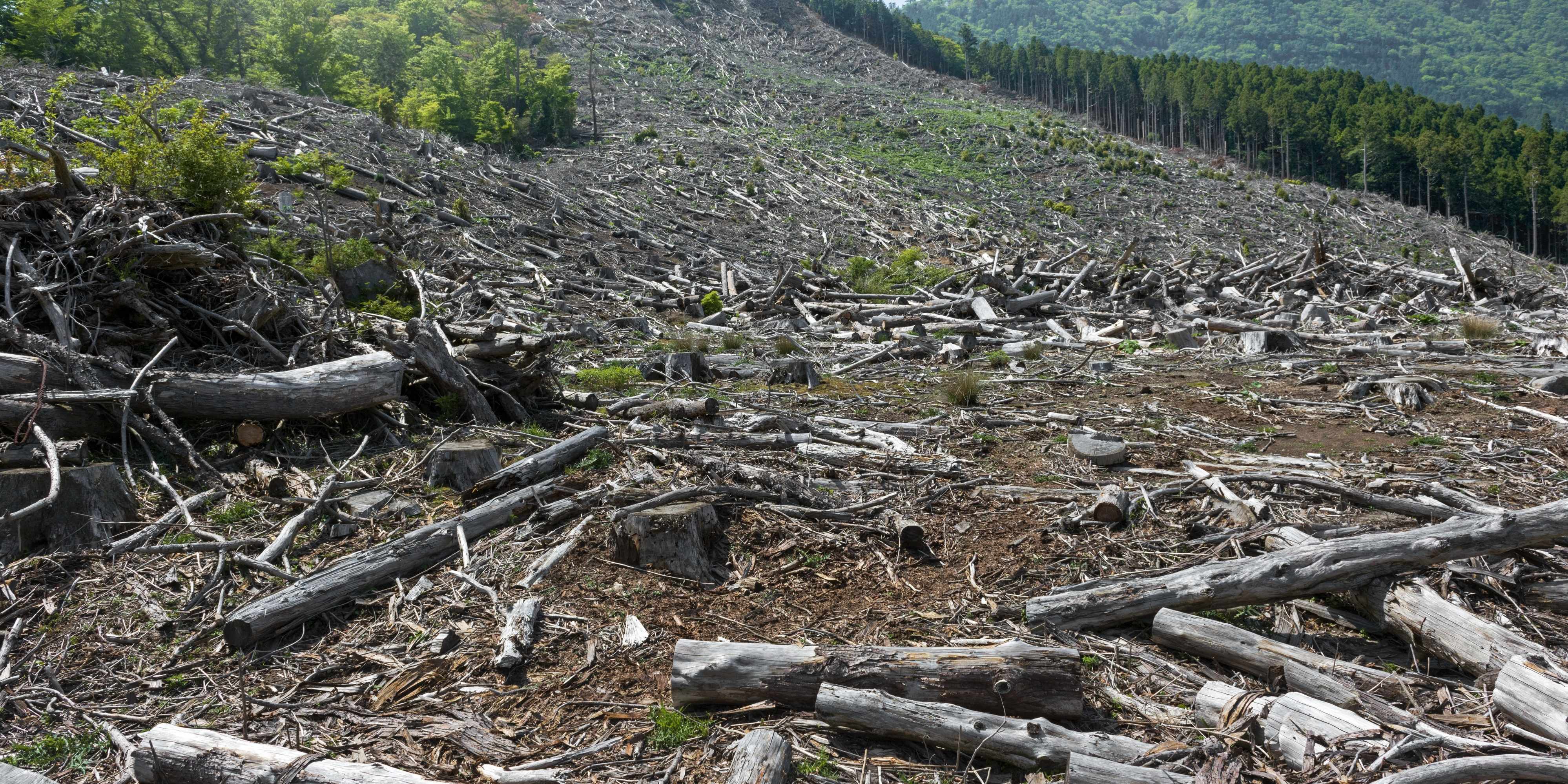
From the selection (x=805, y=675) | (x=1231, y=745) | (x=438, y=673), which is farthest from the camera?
(x=438, y=673)

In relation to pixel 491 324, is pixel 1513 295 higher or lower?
lower

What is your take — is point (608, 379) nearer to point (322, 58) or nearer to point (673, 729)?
point (673, 729)

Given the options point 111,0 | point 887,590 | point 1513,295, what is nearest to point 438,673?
point 887,590

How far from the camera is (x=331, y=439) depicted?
6.76 metres

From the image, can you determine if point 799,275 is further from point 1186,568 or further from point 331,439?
point 1186,568

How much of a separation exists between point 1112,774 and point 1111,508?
2.87 meters

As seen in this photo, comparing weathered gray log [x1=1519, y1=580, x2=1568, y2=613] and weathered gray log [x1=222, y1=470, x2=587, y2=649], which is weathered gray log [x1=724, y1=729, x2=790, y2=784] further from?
weathered gray log [x1=1519, y1=580, x2=1568, y2=613]

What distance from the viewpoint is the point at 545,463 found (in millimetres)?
6152

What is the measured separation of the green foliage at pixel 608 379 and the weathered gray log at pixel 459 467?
3.23m

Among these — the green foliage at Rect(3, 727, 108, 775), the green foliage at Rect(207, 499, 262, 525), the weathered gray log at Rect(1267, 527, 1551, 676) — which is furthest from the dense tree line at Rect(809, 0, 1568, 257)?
the green foliage at Rect(3, 727, 108, 775)

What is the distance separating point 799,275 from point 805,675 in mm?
16841

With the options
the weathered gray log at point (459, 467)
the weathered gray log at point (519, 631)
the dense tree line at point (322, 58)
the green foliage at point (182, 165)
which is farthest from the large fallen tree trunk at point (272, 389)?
the dense tree line at point (322, 58)

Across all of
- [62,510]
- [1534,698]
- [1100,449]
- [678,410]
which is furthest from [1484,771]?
[62,510]

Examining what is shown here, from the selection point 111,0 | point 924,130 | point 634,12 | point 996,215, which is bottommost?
point 996,215
